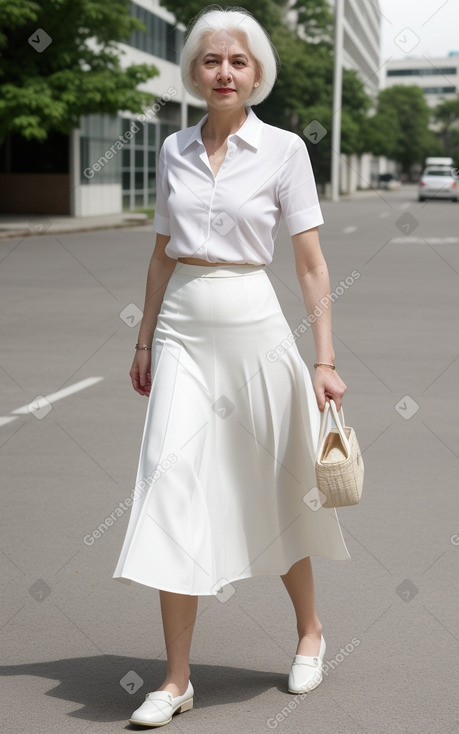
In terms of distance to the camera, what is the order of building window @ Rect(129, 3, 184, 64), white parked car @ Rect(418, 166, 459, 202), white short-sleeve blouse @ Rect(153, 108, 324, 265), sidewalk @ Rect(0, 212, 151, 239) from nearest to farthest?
white short-sleeve blouse @ Rect(153, 108, 324, 265), sidewalk @ Rect(0, 212, 151, 239), building window @ Rect(129, 3, 184, 64), white parked car @ Rect(418, 166, 459, 202)

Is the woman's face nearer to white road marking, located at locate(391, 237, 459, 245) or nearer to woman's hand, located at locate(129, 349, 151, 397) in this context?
woman's hand, located at locate(129, 349, 151, 397)

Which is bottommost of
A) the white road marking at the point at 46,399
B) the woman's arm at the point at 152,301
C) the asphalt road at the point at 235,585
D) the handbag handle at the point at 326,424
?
→ the white road marking at the point at 46,399

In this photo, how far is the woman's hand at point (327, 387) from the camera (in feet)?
11.9

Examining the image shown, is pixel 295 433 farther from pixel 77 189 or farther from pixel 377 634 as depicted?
pixel 77 189

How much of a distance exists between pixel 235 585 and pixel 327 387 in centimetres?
145

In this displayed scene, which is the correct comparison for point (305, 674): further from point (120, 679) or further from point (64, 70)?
point (64, 70)

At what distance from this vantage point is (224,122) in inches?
144

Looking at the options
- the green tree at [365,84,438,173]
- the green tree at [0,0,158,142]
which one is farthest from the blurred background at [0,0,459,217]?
the green tree at [365,84,438,173]

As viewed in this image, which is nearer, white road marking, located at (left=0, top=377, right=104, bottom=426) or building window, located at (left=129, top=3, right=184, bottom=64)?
white road marking, located at (left=0, top=377, right=104, bottom=426)

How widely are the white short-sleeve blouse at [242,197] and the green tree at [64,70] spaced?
26611mm

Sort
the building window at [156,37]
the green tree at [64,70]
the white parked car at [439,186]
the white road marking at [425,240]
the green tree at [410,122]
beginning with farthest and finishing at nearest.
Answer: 1. the green tree at [410,122]
2. the white parked car at [439,186]
3. the building window at [156,37]
4. the green tree at [64,70]
5. the white road marking at [425,240]

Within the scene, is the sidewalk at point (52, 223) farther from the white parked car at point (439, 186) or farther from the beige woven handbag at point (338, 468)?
the beige woven handbag at point (338, 468)

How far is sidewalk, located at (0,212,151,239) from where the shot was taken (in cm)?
3066

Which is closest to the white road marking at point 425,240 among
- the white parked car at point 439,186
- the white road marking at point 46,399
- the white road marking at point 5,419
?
the white road marking at point 46,399
